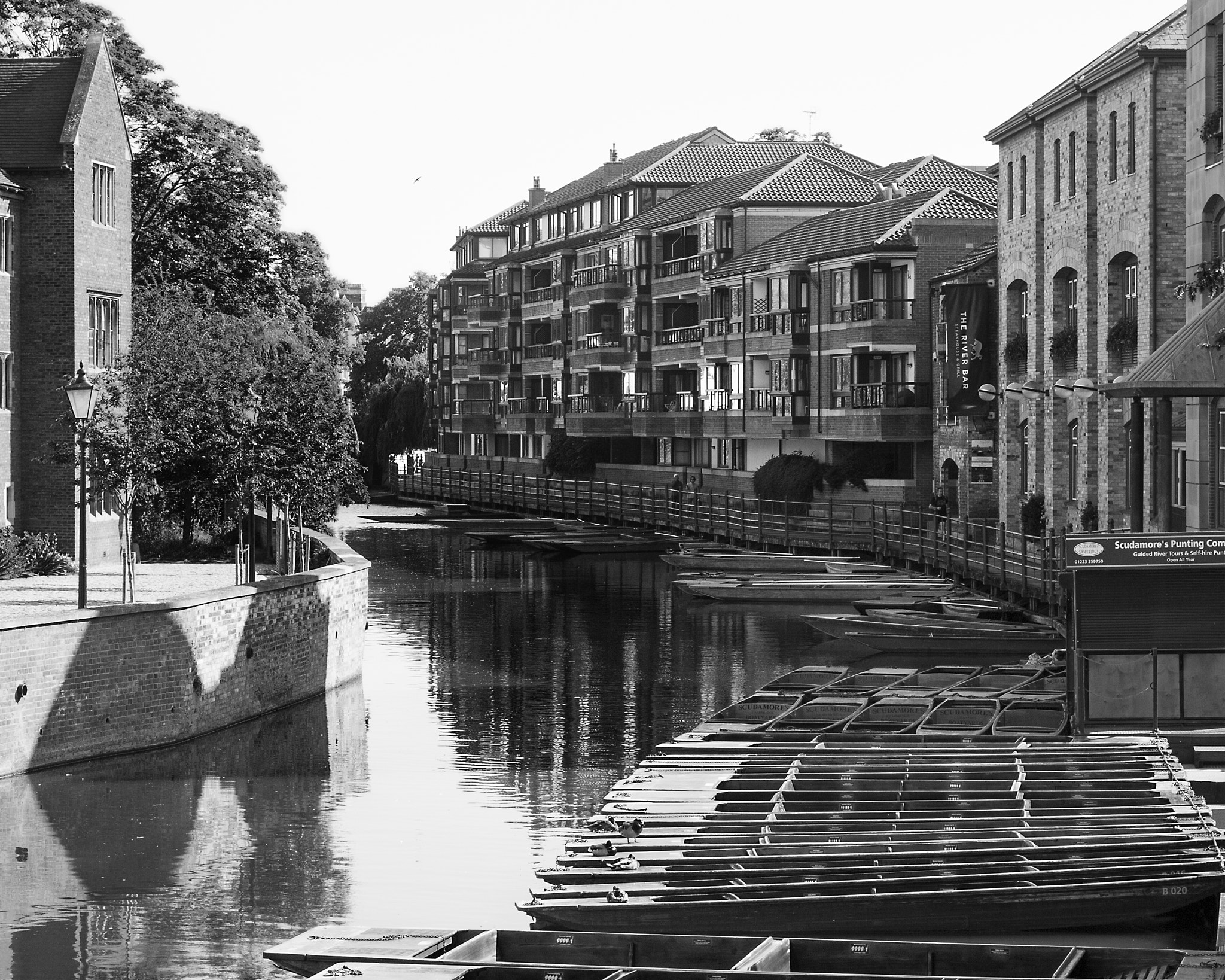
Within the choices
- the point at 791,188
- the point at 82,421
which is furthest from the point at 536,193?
the point at 82,421

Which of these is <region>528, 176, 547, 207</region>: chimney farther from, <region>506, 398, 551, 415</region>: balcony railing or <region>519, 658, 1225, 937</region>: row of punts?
<region>519, 658, 1225, 937</region>: row of punts

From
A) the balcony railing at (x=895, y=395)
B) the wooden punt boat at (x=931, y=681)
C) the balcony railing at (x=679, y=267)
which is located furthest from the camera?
the balcony railing at (x=679, y=267)

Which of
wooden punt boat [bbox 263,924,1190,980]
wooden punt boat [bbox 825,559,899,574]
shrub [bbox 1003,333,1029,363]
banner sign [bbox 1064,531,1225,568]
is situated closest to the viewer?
wooden punt boat [bbox 263,924,1190,980]

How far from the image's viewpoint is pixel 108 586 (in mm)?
42188

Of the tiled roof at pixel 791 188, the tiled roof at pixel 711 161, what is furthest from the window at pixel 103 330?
the tiled roof at pixel 711 161

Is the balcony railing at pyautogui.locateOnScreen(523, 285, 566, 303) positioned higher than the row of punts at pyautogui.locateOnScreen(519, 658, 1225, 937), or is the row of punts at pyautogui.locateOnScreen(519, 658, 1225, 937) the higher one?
the balcony railing at pyautogui.locateOnScreen(523, 285, 566, 303)

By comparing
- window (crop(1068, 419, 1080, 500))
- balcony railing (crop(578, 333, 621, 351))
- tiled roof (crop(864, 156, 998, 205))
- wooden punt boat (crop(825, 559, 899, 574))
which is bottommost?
wooden punt boat (crop(825, 559, 899, 574))

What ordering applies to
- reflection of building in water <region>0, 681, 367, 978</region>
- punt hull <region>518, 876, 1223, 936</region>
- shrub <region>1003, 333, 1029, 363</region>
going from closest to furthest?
punt hull <region>518, 876, 1223, 936</region>, reflection of building in water <region>0, 681, 367, 978</region>, shrub <region>1003, 333, 1029, 363</region>

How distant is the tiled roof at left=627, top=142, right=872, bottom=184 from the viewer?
Answer: 99.4 metres

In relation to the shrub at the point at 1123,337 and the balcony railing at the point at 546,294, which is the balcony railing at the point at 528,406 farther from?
the shrub at the point at 1123,337

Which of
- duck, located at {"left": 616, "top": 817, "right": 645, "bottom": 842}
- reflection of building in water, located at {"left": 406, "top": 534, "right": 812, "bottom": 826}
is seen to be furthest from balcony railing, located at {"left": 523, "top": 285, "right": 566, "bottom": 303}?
duck, located at {"left": 616, "top": 817, "right": 645, "bottom": 842}

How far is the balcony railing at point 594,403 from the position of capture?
93.8 meters

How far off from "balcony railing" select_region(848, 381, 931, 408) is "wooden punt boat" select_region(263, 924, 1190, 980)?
169 ft

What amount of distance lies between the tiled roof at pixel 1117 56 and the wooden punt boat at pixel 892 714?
15.5 meters
